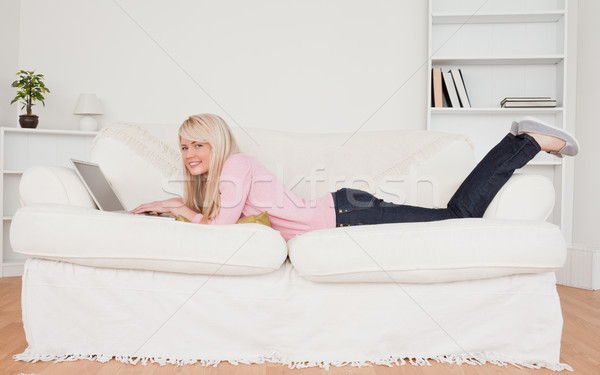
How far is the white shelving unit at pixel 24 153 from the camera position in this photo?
3.15m

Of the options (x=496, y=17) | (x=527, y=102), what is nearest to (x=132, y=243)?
(x=527, y=102)

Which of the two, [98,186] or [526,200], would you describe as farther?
[98,186]

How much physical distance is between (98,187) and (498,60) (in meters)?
2.83

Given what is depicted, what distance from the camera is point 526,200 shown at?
1.66 metres

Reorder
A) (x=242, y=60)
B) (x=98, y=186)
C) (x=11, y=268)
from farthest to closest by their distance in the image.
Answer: (x=242, y=60) → (x=11, y=268) → (x=98, y=186)

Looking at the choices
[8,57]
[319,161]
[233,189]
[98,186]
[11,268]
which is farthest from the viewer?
[8,57]

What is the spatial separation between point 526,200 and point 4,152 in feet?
10.6

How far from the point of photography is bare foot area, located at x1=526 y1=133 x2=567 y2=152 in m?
1.73

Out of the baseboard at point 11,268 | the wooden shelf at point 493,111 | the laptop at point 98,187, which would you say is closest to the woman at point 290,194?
the laptop at point 98,187

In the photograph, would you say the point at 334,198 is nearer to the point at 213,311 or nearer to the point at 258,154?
the point at 258,154

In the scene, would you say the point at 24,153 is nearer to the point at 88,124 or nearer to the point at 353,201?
the point at 88,124

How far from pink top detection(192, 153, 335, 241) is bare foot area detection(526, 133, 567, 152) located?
82 centimetres

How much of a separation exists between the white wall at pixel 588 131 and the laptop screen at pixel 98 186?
2990mm

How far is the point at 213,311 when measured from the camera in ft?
4.91
